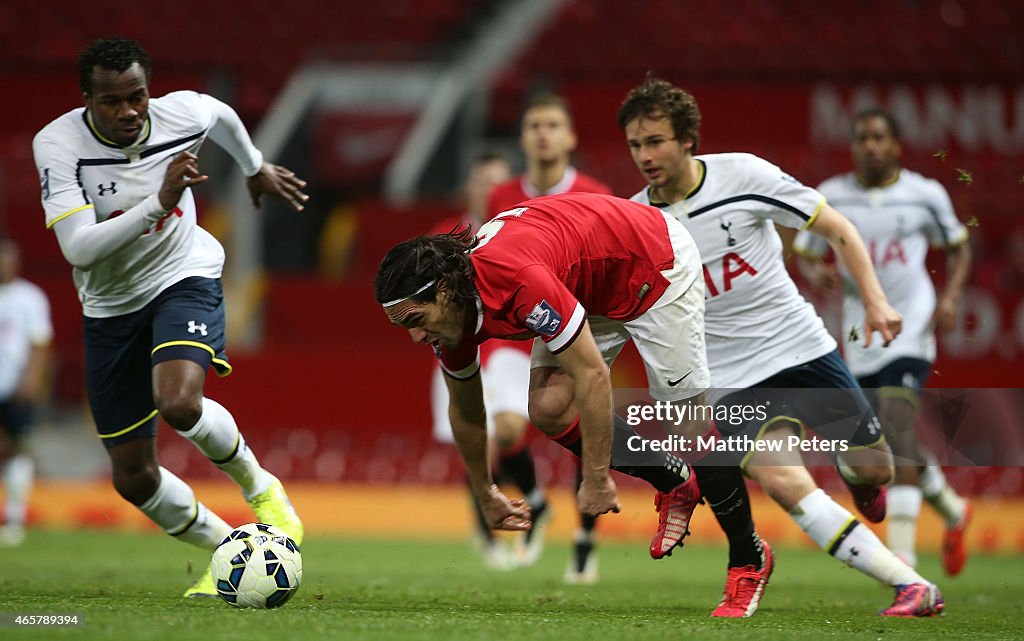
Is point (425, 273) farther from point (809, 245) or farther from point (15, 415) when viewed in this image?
point (15, 415)

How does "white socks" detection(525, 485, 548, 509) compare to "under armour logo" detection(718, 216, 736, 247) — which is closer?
"under armour logo" detection(718, 216, 736, 247)

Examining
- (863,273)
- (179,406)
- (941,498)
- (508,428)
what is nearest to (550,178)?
(508,428)

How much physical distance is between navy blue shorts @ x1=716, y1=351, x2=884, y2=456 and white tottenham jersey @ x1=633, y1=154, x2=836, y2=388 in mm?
49

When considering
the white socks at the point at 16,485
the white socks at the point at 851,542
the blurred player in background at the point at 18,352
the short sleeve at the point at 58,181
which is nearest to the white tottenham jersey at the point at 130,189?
the short sleeve at the point at 58,181

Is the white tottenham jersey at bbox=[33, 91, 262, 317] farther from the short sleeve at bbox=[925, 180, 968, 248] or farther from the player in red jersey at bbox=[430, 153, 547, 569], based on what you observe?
the short sleeve at bbox=[925, 180, 968, 248]

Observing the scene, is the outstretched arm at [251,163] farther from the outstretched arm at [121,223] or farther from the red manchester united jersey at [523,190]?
the red manchester united jersey at [523,190]

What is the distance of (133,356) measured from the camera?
6258mm

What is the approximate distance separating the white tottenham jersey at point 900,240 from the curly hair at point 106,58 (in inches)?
174

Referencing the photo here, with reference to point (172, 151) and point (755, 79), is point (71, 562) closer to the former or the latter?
point (172, 151)

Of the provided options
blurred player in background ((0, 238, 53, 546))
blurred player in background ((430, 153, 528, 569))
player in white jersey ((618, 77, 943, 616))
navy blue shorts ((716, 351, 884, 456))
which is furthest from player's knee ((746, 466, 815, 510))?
blurred player in background ((0, 238, 53, 546))

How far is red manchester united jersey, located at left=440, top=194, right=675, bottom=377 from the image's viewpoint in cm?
486

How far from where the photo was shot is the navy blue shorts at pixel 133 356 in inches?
241

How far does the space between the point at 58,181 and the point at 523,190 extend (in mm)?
3604

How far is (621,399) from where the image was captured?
22.1ft
